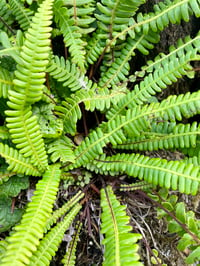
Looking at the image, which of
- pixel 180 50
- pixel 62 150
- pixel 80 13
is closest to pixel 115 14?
pixel 80 13

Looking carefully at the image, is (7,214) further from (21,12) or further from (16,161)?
(21,12)

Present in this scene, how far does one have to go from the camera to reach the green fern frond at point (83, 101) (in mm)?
1598

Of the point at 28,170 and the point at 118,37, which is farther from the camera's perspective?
the point at 118,37

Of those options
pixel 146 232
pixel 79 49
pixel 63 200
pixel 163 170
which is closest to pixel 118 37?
pixel 79 49

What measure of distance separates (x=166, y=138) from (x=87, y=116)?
571 millimetres

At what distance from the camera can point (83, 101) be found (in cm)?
163

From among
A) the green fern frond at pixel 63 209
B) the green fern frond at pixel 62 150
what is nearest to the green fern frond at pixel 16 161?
the green fern frond at pixel 62 150

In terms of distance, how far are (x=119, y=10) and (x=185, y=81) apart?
2.69 feet

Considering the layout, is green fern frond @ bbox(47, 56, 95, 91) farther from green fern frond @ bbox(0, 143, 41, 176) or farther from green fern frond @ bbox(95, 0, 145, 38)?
green fern frond @ bbox(0, 143, 41, 176)

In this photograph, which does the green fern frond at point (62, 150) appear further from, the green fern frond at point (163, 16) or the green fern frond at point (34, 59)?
the green fern frond at point (163, 16)

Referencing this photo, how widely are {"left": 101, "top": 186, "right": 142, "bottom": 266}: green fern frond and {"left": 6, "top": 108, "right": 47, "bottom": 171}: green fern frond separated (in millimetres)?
413

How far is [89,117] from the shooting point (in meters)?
2.00

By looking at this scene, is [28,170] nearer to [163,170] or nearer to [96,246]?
[96,246]

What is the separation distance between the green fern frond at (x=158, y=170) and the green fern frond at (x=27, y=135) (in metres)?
0.32
